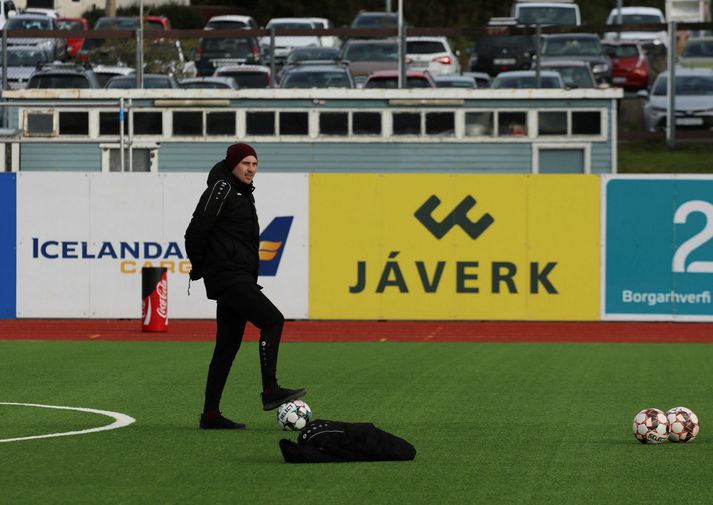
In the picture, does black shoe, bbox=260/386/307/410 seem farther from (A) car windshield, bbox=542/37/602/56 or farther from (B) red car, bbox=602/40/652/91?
(B) red car, bbox=602/40/652/91

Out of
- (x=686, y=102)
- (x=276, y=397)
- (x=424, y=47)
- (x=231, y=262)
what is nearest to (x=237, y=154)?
(x=231, y=262)

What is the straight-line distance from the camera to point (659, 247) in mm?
23234

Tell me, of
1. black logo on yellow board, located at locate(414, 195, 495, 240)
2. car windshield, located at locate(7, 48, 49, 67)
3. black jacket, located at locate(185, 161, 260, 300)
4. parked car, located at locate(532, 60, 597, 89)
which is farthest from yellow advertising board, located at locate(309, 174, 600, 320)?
car windshield, located at locate(7, 48, 49, 67)

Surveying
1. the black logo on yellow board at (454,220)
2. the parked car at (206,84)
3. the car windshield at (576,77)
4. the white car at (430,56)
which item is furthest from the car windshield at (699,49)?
the black logo on yellow board at (454,220)

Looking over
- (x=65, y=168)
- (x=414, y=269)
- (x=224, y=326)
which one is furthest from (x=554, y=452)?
(x=65, y=168)

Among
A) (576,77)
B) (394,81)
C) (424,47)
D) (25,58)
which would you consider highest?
(424,47)

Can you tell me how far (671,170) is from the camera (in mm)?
36812

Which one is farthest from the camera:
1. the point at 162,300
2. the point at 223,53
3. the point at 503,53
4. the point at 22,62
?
the point at 223,53

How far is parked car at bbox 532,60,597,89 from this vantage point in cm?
4122

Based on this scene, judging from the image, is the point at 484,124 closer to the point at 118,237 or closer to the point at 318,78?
the point at 318,78

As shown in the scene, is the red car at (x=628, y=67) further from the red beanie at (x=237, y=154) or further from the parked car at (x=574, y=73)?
the red beanie at (x=237, y=154)

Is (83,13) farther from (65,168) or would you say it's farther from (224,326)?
(224,326)

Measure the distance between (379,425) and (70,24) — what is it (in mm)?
48459

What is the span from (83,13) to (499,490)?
66592mm
